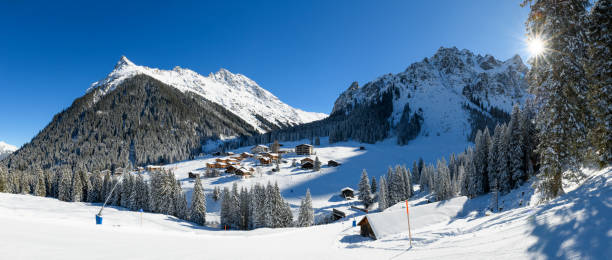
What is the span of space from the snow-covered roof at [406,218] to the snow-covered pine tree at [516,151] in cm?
1362

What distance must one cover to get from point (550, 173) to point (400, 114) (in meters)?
166

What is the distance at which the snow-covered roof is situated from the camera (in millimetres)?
21952

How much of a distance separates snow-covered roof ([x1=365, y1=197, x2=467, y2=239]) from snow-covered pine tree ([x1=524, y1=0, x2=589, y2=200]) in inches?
484

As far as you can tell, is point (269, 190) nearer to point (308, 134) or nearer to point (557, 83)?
point (557, 83)

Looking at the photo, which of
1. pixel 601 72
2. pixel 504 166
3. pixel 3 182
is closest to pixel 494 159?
pixel 504 166

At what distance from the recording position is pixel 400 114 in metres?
168

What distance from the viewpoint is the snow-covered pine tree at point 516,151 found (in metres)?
33.4

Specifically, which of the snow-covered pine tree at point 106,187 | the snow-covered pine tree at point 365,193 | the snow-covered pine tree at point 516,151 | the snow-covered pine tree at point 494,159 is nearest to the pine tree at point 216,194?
the snow-covered pine tree at point 106,187

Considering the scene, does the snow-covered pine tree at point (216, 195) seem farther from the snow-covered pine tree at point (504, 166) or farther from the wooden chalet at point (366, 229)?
the snow-covered pine tree at point (504, 166)

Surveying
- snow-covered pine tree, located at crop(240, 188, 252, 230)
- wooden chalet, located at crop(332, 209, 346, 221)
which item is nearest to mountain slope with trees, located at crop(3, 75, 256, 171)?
snow-covered pine tree, located at crop(240, 188, 252, 230)

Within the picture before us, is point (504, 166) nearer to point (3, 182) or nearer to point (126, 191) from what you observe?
point (126, 191)

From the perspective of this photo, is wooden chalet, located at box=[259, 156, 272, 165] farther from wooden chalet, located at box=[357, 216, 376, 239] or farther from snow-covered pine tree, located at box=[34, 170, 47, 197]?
wooden chalet, located at box=[357, 216, 376, 239]

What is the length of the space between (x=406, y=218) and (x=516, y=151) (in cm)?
2272

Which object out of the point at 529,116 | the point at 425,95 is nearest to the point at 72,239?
the point at 529,116
